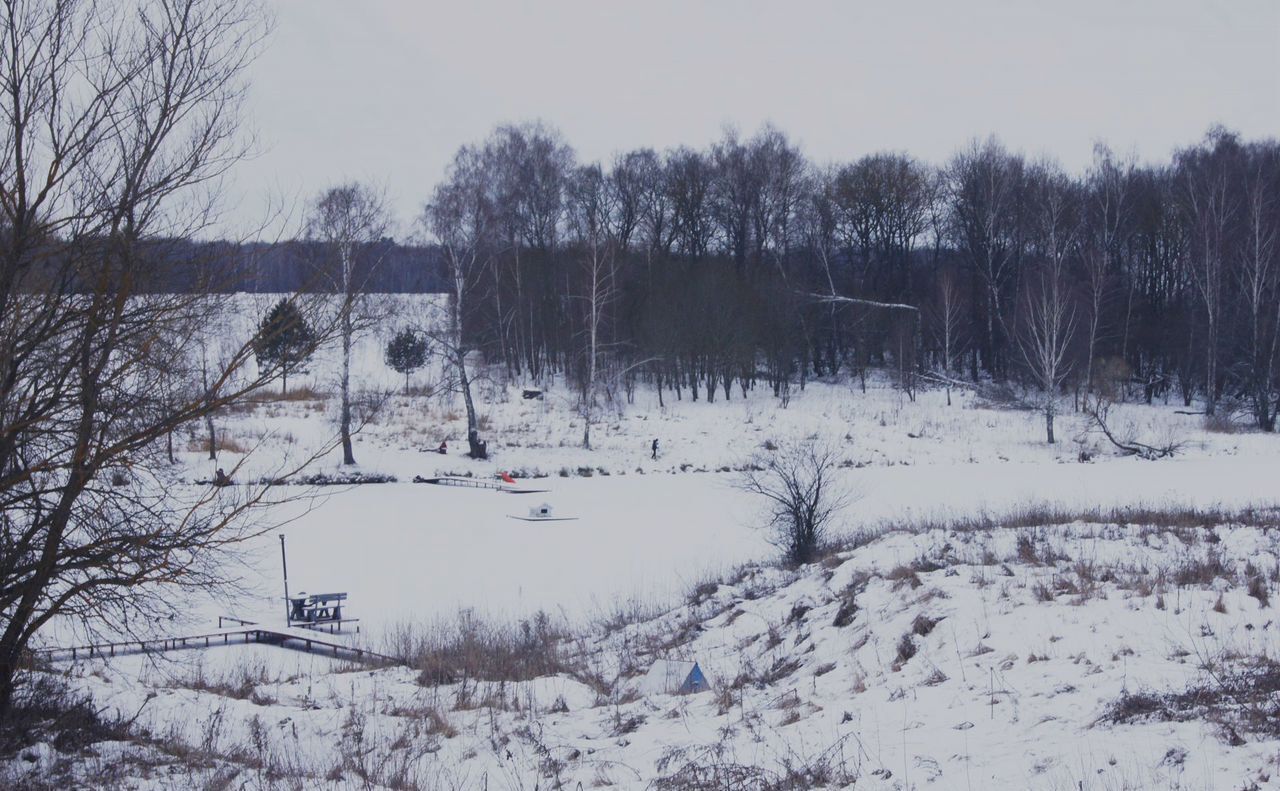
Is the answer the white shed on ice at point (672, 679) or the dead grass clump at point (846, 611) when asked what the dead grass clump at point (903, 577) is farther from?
the white shed on ice at point (672, 679)

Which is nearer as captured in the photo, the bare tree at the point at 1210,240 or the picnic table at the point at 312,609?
the picnic table at the point at 312,609

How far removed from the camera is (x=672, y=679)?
34.9 feet

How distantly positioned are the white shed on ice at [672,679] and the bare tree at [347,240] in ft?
14.1

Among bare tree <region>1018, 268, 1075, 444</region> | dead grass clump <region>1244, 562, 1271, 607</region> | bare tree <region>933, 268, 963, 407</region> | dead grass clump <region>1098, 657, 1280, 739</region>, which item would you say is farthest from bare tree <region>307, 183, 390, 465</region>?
bare tree <region>933, 268, 963, 407</region>

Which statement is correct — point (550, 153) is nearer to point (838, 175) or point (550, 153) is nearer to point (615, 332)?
point (615, 332)

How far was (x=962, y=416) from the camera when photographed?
1631 inches

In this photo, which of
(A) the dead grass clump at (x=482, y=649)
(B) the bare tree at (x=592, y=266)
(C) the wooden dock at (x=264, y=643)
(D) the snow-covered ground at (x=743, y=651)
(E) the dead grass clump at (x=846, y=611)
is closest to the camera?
(D) the snow-covered ground at (x=743, y=651)

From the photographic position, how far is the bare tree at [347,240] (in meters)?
8.01

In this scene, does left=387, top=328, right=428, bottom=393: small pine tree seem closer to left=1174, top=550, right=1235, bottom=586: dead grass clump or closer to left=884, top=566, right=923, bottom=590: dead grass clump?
left=884, top=566, right=923, bottom=590: dead grass clump

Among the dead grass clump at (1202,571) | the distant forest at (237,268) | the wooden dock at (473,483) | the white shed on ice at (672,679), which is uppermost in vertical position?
the distant forest at (237,268)

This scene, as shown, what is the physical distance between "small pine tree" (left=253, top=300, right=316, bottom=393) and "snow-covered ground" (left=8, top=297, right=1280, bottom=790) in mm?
431

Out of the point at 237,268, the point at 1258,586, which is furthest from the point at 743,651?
the point at 237,268

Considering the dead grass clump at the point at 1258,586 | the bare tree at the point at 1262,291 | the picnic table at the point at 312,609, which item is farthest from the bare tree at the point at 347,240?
the bare tree at the point at 1262,291

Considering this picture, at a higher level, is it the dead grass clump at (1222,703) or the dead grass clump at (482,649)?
the dead grass clump at (1222,703)
